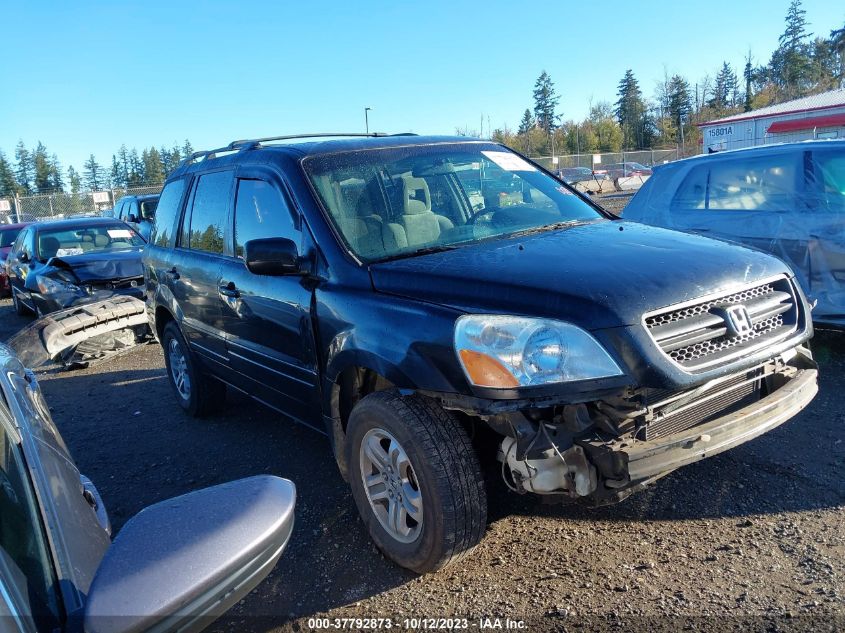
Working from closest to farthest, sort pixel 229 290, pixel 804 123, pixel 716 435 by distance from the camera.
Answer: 1. pixel 716 435
2. pixel 229 290
3. pixel 804 123

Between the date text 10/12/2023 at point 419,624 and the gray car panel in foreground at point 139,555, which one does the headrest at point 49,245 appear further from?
the gray car panel in foreground at point 139,555

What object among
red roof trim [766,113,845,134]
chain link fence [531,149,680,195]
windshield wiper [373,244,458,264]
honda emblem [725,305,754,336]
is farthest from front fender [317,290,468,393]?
red roof trim [766,113,845,134]

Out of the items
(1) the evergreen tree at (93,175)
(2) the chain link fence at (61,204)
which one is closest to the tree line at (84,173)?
(1) the evergreen tree at (93,175)

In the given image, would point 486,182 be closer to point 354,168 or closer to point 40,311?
point 354,168

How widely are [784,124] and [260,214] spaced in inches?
1572

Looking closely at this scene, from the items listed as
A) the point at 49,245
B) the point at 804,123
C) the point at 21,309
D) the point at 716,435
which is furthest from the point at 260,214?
the point at 804,123

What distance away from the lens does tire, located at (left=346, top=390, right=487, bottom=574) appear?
270cm

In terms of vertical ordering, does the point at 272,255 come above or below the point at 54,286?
above

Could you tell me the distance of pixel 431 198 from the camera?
3.78m

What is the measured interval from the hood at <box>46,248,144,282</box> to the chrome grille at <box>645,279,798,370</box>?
28.3ft

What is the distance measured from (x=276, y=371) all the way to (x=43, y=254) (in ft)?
27.3

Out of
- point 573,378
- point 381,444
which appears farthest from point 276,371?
point 573,378

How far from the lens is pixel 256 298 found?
12.7 ft

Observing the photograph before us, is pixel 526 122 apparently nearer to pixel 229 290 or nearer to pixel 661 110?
pixel 661 110
